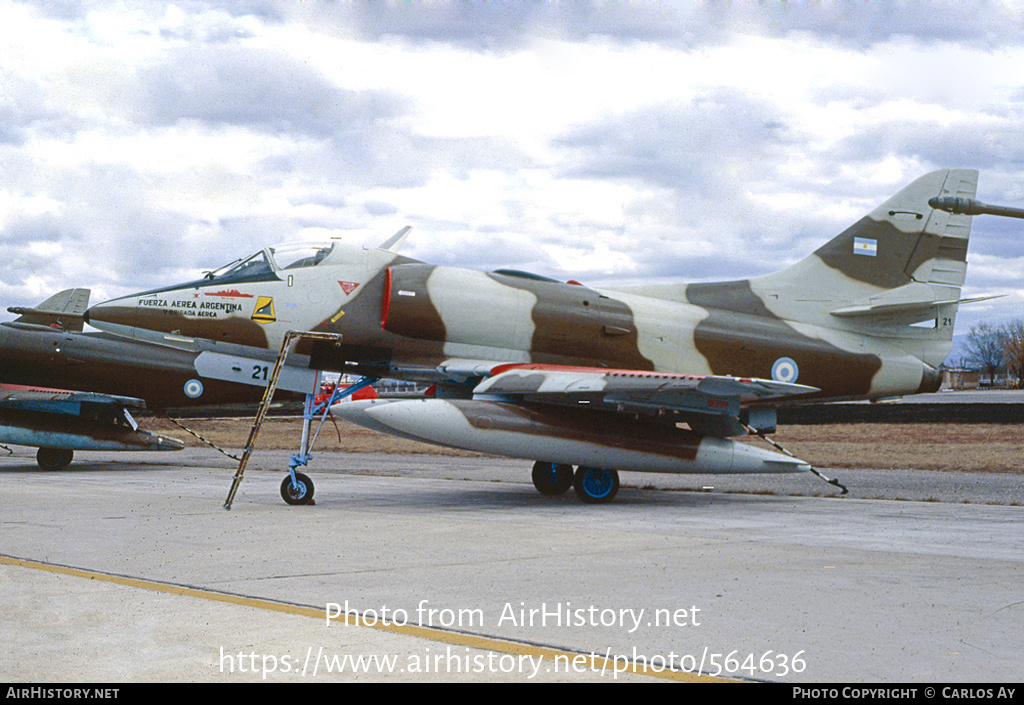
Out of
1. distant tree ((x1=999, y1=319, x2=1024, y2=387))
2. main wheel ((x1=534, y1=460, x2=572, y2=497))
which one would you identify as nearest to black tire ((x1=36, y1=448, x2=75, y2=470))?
main wheel ((x1=534, y1=460, x2=572, y2=497))

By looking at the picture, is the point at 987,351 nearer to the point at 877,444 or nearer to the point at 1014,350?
the point at 1014,350

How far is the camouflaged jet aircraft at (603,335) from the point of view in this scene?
13375mm

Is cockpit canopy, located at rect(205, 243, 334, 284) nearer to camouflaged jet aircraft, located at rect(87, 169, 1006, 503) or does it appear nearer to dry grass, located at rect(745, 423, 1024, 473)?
camouflaged jet aircraft, located at rect(87, 169, 1006, 503)

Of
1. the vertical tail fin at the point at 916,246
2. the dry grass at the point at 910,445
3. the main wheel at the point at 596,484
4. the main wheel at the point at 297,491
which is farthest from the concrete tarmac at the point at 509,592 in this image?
the dry grass at the point at 910,445

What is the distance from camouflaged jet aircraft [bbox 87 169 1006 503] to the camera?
13.4 metres

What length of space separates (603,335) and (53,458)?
45.1 ft

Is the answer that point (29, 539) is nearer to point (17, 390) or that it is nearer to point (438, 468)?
point (438, 468)

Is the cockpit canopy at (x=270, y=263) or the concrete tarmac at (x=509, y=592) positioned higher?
the cockpit canopy at (x=270, y=263)

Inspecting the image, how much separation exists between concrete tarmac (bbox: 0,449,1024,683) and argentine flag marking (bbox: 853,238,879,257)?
4.53 meters

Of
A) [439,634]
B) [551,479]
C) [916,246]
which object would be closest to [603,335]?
[551,479]

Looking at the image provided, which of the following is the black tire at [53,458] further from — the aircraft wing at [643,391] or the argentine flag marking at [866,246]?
the argentine flag marking at [866,246]

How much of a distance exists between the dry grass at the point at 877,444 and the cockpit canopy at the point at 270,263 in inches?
371

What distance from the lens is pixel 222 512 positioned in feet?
40.4

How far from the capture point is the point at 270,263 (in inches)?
566
